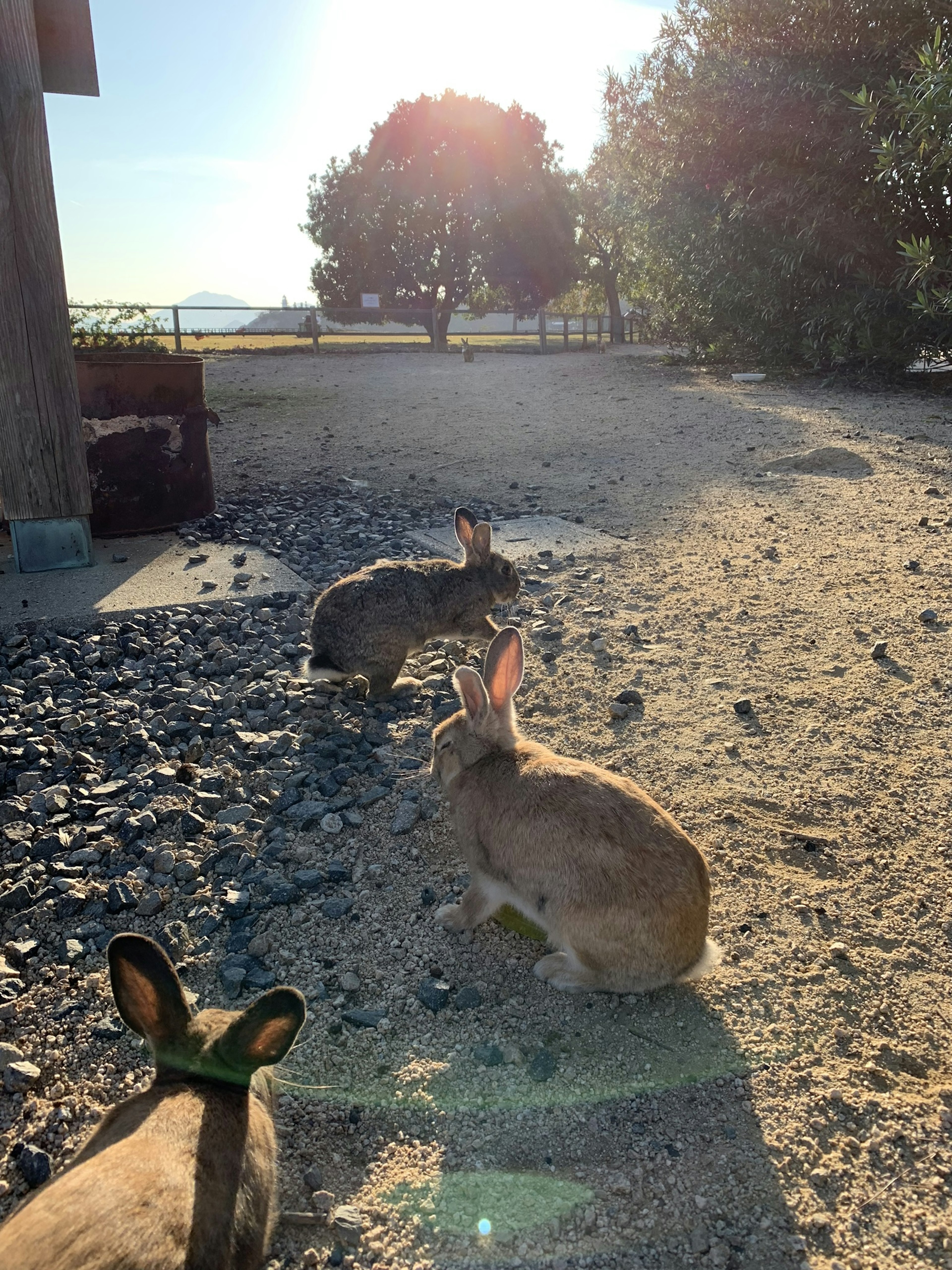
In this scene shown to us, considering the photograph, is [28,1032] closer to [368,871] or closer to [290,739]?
[368,871]

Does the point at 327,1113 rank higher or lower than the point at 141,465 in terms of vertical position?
lower

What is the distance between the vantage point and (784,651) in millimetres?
5906

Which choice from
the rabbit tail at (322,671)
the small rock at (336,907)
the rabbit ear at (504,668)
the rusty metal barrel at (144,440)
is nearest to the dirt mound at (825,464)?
the rusty metal barrel at (144,440)

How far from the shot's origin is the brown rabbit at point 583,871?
10.5 feet

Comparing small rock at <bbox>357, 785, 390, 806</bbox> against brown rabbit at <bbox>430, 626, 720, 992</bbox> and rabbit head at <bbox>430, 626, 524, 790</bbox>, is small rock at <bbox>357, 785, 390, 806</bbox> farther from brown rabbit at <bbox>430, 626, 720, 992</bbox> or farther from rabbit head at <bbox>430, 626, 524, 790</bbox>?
brown rabbit at <bbox>430, 626, 720, 992</bbox>

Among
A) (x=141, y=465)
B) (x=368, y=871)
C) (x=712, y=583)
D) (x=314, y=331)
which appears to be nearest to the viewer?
(x=368, y=871)

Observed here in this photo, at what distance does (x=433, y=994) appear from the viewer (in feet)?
11.0

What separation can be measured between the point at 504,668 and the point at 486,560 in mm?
2657

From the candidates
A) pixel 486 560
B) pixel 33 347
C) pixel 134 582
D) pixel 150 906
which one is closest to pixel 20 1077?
pixel 150 906

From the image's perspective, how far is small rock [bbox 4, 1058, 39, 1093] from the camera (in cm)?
296

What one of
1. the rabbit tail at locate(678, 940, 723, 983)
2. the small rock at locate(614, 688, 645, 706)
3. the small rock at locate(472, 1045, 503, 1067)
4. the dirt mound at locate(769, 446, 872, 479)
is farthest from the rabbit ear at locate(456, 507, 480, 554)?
the dirt mound at locate(769, 446, 872, 479)

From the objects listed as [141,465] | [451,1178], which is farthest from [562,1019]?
[141,465]

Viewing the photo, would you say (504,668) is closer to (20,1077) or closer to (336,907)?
(336,907)

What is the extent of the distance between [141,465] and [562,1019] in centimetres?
682
